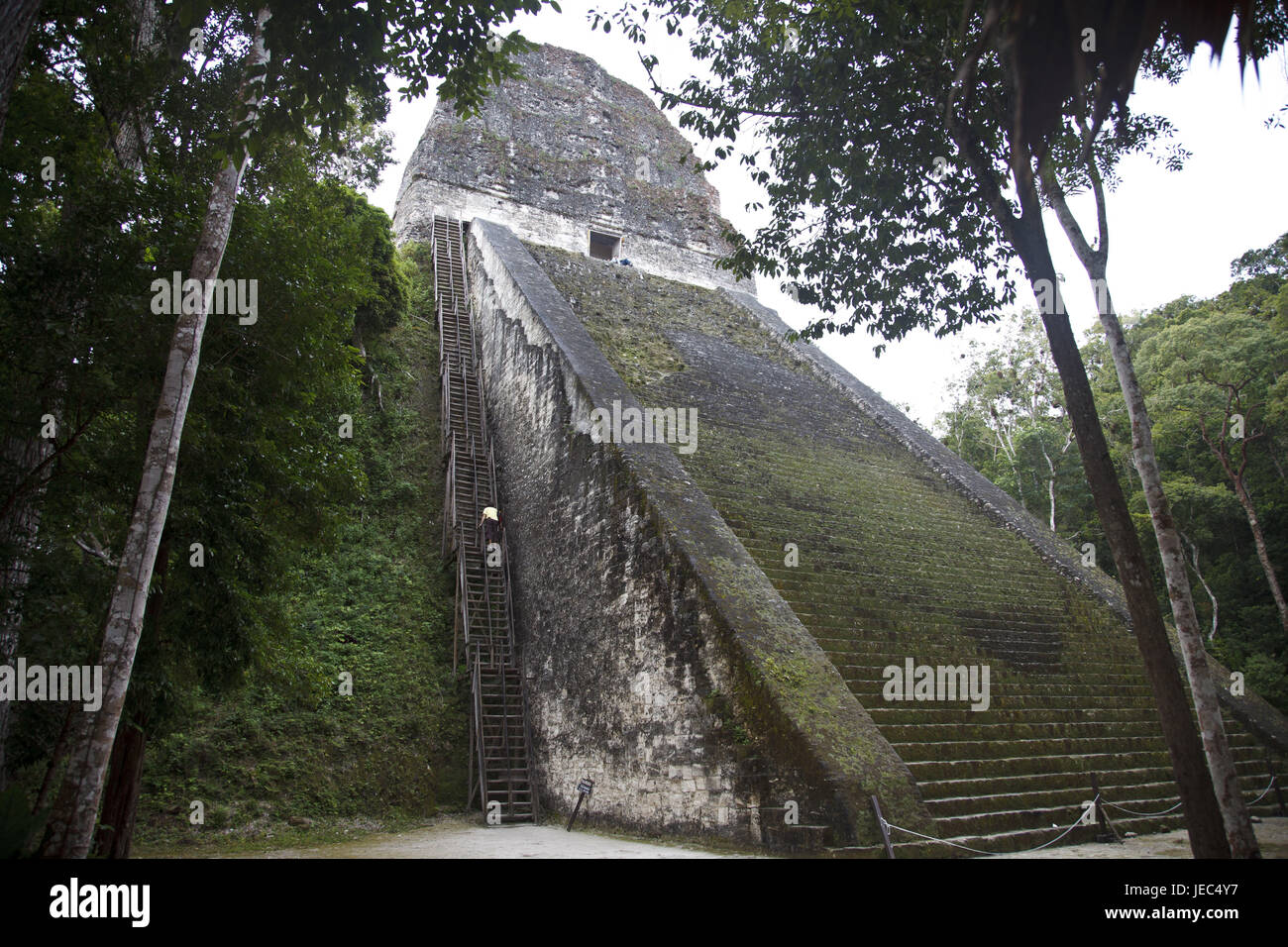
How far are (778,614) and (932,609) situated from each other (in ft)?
8.04

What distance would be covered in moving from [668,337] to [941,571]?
274 inches

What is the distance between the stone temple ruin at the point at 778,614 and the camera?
207 inches

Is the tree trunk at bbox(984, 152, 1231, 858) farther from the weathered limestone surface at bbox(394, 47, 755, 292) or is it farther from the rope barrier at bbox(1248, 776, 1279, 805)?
the weathered limestone surface at bbox(394, 47, 755, 292)

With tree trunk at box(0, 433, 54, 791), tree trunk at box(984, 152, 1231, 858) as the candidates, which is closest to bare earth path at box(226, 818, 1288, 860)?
tree trunk at box(984, 152, 1231, 858)

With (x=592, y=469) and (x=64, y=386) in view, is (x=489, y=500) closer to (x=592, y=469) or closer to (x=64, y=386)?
(x=592, y=469)

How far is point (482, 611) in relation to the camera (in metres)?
9.22

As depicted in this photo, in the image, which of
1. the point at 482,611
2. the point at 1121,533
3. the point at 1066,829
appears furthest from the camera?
the point at 482,611

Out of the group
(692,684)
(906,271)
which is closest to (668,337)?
(906,271)

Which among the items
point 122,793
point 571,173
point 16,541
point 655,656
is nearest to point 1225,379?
point 655,656

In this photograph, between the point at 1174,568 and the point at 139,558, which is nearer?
the point at 139,558

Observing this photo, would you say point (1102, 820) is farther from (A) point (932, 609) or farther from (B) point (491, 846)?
(B) point (491, 846)

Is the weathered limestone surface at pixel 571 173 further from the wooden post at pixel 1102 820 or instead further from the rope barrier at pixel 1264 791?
the wooden post at pixel 1102 820

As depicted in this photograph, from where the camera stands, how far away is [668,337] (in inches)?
541

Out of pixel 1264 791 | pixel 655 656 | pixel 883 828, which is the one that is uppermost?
pixel 655 656
